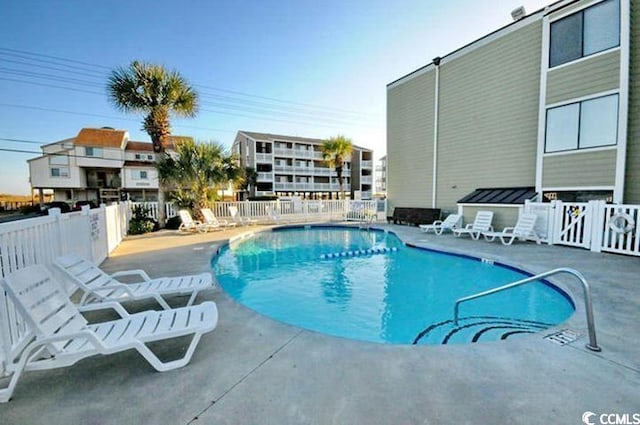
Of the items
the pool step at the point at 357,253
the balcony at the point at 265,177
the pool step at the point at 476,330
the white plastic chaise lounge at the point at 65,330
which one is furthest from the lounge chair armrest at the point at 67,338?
the balcony at the point at 265,177

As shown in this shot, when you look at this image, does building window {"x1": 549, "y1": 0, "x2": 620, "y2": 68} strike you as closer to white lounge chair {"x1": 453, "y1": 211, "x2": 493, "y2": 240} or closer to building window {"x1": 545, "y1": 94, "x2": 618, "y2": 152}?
building window {"x1": 545, "y1": 94, "x2": 618, "y2": 152}

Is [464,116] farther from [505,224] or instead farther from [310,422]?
[310,422]

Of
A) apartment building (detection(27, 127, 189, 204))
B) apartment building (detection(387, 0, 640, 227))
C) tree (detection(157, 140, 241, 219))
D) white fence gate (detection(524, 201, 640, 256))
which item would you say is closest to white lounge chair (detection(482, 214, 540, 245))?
white fence gate (detection(524, 201, 640, 256))

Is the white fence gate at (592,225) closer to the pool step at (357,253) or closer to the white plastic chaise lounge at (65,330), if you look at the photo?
the pool step at (357,253)

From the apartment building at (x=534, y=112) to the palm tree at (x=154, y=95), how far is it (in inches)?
436

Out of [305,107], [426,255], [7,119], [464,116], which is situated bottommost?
[426,255]

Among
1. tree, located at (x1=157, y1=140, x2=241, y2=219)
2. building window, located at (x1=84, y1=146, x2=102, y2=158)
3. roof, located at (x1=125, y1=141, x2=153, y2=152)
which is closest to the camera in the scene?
tree, located at (x1=157, y1=140, x2=241, y2=219)

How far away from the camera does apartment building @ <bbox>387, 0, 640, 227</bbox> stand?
807 cm

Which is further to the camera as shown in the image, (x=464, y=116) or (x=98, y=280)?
(x=464, y=116)

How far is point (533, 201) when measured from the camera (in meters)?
9.81

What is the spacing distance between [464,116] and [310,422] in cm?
1380

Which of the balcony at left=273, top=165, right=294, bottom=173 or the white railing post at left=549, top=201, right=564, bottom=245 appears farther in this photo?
the balcony at left=273, top=165, right=294, bottom=173

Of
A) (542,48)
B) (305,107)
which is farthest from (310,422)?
(305,107)

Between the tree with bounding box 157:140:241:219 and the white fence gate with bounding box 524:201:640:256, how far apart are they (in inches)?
490
